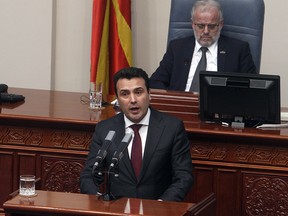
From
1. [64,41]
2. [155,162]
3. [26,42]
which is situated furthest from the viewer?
[64,41]

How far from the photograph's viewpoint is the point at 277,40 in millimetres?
7348

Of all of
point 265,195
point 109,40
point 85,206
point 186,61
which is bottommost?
point 265,195

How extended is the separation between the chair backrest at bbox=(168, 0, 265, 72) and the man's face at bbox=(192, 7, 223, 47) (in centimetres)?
16

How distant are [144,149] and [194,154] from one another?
49 cm

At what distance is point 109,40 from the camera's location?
7.36 metres

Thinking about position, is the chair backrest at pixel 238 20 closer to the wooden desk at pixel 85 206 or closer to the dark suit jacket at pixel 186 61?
the dark suit jacket at pixel 186 61

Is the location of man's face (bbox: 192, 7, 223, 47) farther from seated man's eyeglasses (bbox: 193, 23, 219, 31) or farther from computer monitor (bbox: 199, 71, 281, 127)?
computer monitor (bbox: 199, 71, 281, 127)

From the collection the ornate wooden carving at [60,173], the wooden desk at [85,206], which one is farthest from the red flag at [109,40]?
the wooden desk at [85,206]

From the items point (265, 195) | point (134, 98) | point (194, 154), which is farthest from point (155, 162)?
point (265, 195)

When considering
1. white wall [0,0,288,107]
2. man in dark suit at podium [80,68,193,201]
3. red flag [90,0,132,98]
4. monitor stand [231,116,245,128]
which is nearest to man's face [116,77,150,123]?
man in dark suit at podium [80,68,193,201]

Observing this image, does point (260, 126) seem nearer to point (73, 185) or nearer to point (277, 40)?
point (73, 185)

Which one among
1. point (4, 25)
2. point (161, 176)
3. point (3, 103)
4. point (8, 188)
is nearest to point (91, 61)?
point (4, 25)

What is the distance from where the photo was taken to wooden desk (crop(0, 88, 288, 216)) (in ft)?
15.6

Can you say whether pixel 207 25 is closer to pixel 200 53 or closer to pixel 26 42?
pixel 200 53
